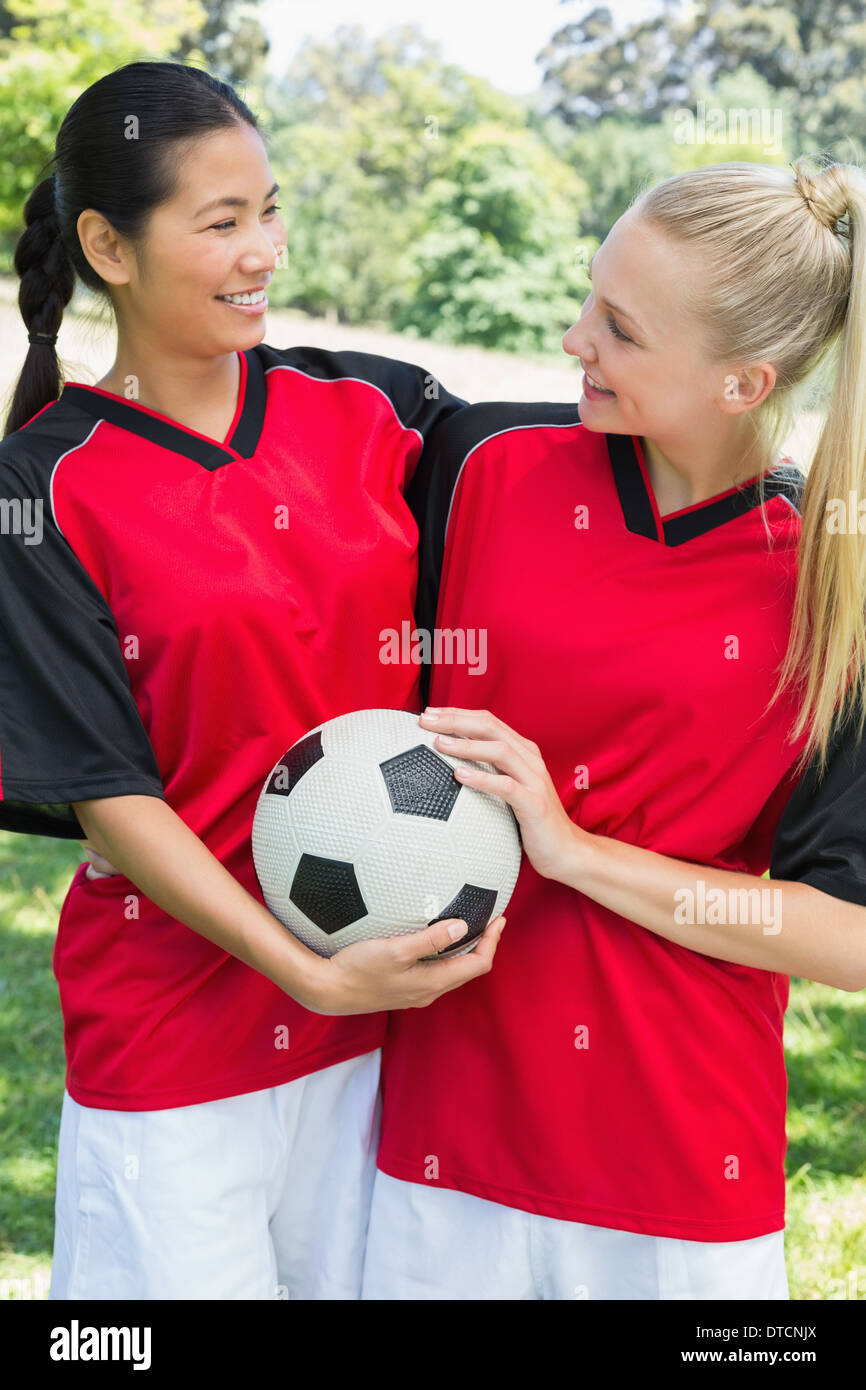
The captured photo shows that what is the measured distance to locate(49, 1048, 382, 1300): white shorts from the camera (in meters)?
2.17

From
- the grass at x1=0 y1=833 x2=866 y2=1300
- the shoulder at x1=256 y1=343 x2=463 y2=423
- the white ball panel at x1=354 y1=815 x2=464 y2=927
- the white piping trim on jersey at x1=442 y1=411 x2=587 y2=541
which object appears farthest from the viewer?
the grass at x1=0 y1=833 x2=866 y2=1300

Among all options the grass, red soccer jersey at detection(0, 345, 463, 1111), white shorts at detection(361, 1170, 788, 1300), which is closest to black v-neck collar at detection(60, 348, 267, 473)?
red soccer jersey at detection(0, 345, 463, 1111)

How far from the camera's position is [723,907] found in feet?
6.77

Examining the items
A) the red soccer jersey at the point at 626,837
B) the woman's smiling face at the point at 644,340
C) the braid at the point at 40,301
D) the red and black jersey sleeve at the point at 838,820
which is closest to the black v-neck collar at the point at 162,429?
the braid at the point at 40,301

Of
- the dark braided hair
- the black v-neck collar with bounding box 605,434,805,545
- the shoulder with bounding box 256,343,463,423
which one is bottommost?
the black v-neck collar with bounding box 605,434,805,545

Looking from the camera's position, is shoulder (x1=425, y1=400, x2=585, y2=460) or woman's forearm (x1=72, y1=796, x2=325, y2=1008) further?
shoulder (x1=425, y1=400, x2=585, y2=460)

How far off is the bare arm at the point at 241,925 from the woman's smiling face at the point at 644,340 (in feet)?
2.90

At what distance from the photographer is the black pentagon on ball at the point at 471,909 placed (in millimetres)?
1968

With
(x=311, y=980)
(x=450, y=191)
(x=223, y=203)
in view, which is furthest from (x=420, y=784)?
(x=450, y=191)

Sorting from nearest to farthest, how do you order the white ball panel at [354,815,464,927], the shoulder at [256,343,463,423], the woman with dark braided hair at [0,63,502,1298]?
1. the white ball panel at [354,815,464,927]
2. the woman with dark braided hair at [0,63,502,1298]
3. the shoulder at [256,343,463,423]

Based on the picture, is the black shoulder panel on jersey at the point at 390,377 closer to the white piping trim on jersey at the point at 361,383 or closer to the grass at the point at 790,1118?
the white piping trim on jersey at the point at 361,383

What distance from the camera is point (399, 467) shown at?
7.91 feet

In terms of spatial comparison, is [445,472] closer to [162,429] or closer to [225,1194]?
[162,429]

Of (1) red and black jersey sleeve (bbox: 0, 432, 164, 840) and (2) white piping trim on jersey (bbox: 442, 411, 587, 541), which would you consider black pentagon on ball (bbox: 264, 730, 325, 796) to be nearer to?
(1) red and black jersey sleeve (bbox: 0, 432, 164, 840)
